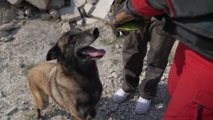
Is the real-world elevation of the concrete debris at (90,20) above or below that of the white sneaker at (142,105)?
above

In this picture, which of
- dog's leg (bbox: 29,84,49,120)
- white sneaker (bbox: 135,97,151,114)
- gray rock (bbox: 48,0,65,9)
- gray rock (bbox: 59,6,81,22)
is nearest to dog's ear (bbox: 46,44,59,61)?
dog's leg (bbox: 29,84,49,120)

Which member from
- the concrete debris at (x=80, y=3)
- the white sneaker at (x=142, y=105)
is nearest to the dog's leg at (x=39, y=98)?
the white sneaker at (x=142, y=105)

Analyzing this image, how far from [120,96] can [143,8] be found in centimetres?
241

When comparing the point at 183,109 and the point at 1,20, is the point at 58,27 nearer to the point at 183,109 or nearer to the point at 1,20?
the point at 1,20

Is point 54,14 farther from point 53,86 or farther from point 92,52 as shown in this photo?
point 92,52

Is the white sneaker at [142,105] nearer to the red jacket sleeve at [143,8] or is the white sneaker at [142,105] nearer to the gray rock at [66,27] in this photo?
the gray rock at [66,27]

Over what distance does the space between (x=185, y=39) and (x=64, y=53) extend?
163 cm

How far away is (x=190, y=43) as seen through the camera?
6.88 feet

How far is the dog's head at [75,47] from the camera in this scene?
3.46m

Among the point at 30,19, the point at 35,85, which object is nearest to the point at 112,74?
the point at 35,85

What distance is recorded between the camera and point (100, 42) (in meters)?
5.36

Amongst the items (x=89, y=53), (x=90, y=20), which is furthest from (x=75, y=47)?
(x=90, y=20)

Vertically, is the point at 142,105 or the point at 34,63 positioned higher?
the point at 34,63

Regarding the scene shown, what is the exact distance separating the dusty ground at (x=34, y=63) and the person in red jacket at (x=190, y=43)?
1.98m
